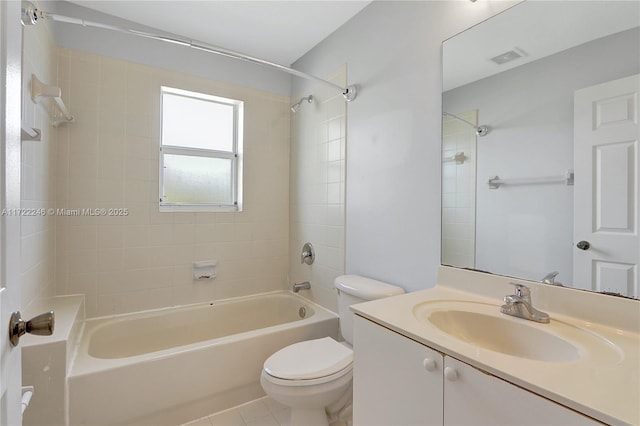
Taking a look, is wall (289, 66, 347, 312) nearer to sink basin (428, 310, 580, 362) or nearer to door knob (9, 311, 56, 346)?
sink basin (428, 310, 580, 362)

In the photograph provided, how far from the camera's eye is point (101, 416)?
143 cm

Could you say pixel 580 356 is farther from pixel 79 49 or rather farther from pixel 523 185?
pixel 79 49

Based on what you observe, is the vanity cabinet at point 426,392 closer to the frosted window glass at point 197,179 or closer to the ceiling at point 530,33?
the ceiling at point 530,33

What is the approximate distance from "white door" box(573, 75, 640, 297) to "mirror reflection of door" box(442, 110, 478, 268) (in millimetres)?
374

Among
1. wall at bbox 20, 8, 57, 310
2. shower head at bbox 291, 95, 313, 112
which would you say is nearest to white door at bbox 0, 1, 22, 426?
wall at bbox 20, 8, 57, 310

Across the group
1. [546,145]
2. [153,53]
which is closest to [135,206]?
[153,53]

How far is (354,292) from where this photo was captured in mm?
1708

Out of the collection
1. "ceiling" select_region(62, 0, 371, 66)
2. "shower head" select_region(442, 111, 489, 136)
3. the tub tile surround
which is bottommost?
the tub tile surround

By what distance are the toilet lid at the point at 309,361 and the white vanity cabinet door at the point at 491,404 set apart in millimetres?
748

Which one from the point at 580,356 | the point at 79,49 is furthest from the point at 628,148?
the point at 79,49

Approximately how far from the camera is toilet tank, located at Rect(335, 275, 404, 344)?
162 cm

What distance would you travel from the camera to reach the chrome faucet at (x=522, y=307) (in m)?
1.01

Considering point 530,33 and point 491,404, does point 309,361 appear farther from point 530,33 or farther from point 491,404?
point 530,33

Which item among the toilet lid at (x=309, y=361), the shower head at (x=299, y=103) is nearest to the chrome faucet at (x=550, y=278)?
the toilet lid at (x=309, y=361)
